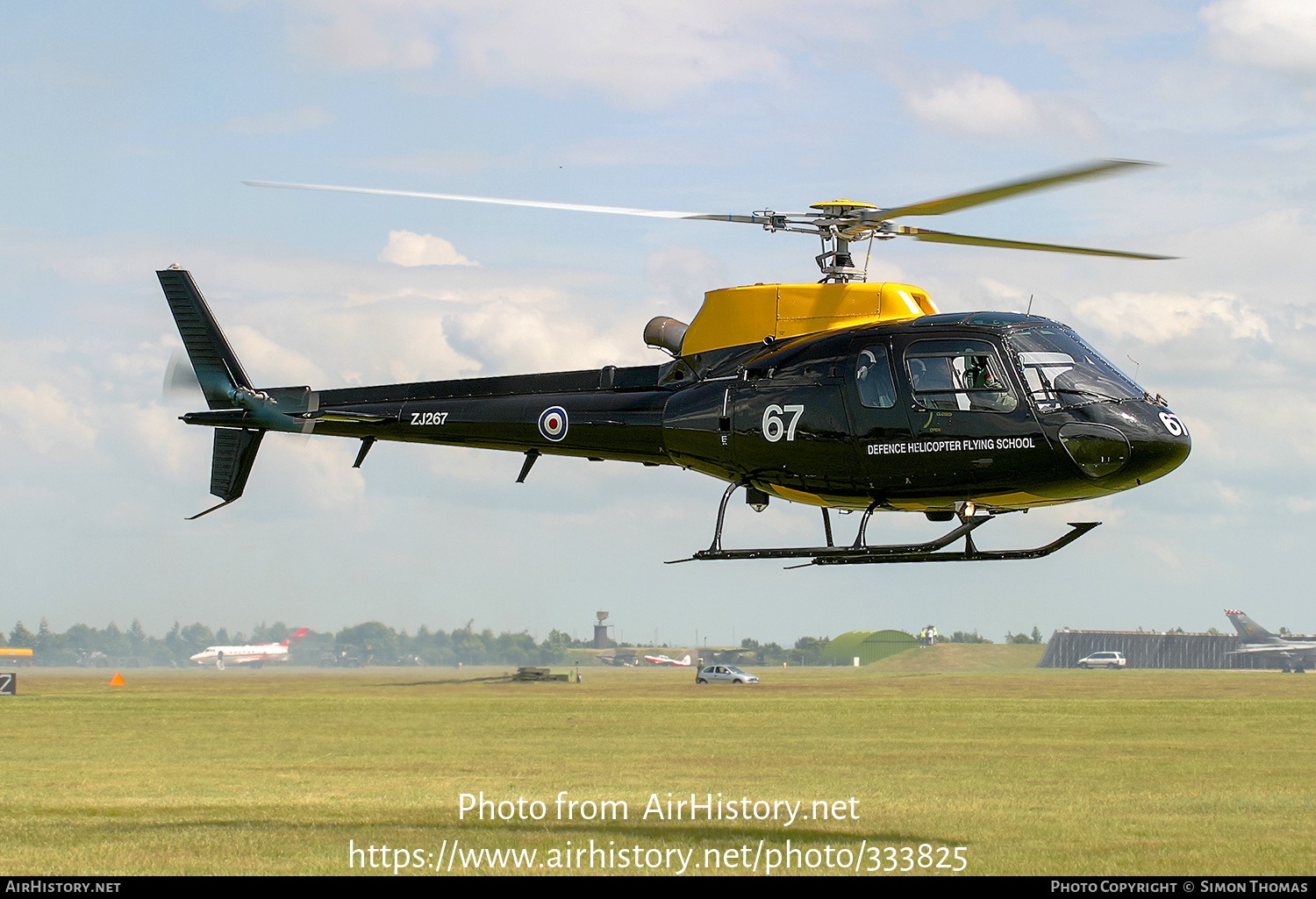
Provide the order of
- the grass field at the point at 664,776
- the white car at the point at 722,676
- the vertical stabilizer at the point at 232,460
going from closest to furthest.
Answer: the vertical stabilizer at the point at 232,460 < the grass field at the point at 664,776 < the white car at the point at 722,676

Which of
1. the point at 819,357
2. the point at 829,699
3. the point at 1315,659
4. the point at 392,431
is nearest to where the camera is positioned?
the point at 819,357

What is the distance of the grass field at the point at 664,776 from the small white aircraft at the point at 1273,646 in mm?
70401

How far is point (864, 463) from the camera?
49.3 ft

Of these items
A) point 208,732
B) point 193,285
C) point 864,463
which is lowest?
point 208,732

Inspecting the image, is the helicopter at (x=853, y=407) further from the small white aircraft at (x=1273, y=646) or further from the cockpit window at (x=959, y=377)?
the small white aircraft at (x=1273, y=646)

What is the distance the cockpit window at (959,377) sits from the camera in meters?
14.3

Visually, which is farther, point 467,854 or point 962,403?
point 467,854

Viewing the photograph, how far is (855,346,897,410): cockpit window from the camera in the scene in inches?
583

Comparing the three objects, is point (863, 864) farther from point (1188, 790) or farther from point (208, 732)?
point (208, 732)

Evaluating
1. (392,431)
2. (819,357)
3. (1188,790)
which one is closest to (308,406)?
(392,431)

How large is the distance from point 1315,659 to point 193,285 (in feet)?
474

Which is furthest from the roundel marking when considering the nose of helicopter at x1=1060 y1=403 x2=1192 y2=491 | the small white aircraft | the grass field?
the small white aircraft

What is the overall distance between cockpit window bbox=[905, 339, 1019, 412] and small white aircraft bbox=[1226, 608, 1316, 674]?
445ft

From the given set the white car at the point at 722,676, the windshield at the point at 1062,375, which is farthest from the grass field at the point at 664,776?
the white car at the point at 722,676
